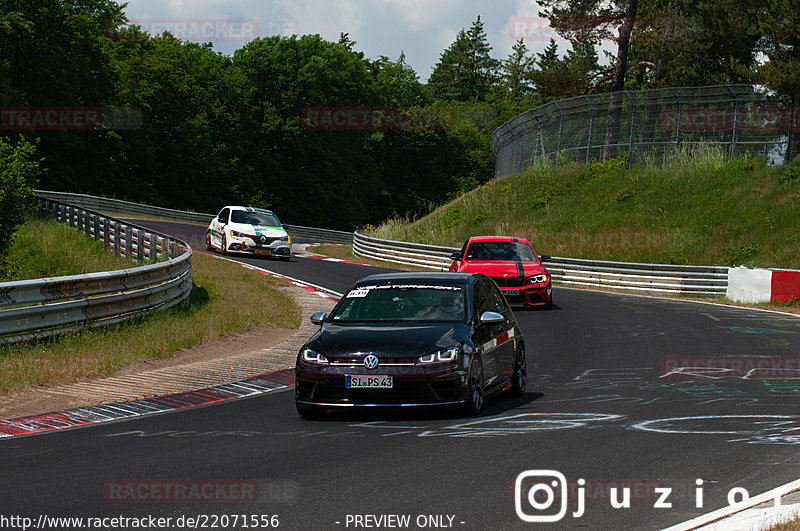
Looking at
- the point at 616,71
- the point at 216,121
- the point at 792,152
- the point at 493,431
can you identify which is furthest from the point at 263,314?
the point at 216,121

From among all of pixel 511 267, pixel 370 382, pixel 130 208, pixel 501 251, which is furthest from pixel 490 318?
pixel 130 208

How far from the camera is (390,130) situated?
104938 millimetres

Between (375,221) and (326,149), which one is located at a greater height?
(326,149)

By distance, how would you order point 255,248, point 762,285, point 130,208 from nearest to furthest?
point 762,285 < point 255,248 < point 130,208

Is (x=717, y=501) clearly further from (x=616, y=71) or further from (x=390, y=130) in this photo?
(x=390, y=130)

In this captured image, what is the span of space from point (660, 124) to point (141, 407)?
119 ft

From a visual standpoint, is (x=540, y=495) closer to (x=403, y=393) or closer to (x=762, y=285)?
(x=403, y=393)

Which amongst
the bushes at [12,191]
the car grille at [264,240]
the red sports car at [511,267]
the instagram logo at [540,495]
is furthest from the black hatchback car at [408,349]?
the car grille at [264,240]

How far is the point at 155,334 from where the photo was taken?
15.2 meters

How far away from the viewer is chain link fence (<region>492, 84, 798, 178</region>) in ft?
131

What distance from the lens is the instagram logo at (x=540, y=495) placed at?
18.9ft

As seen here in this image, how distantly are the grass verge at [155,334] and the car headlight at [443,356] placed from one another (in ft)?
15.3

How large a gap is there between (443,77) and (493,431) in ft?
507

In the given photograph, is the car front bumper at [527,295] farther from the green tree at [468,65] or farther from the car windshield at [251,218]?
the green tree at [468,65]
